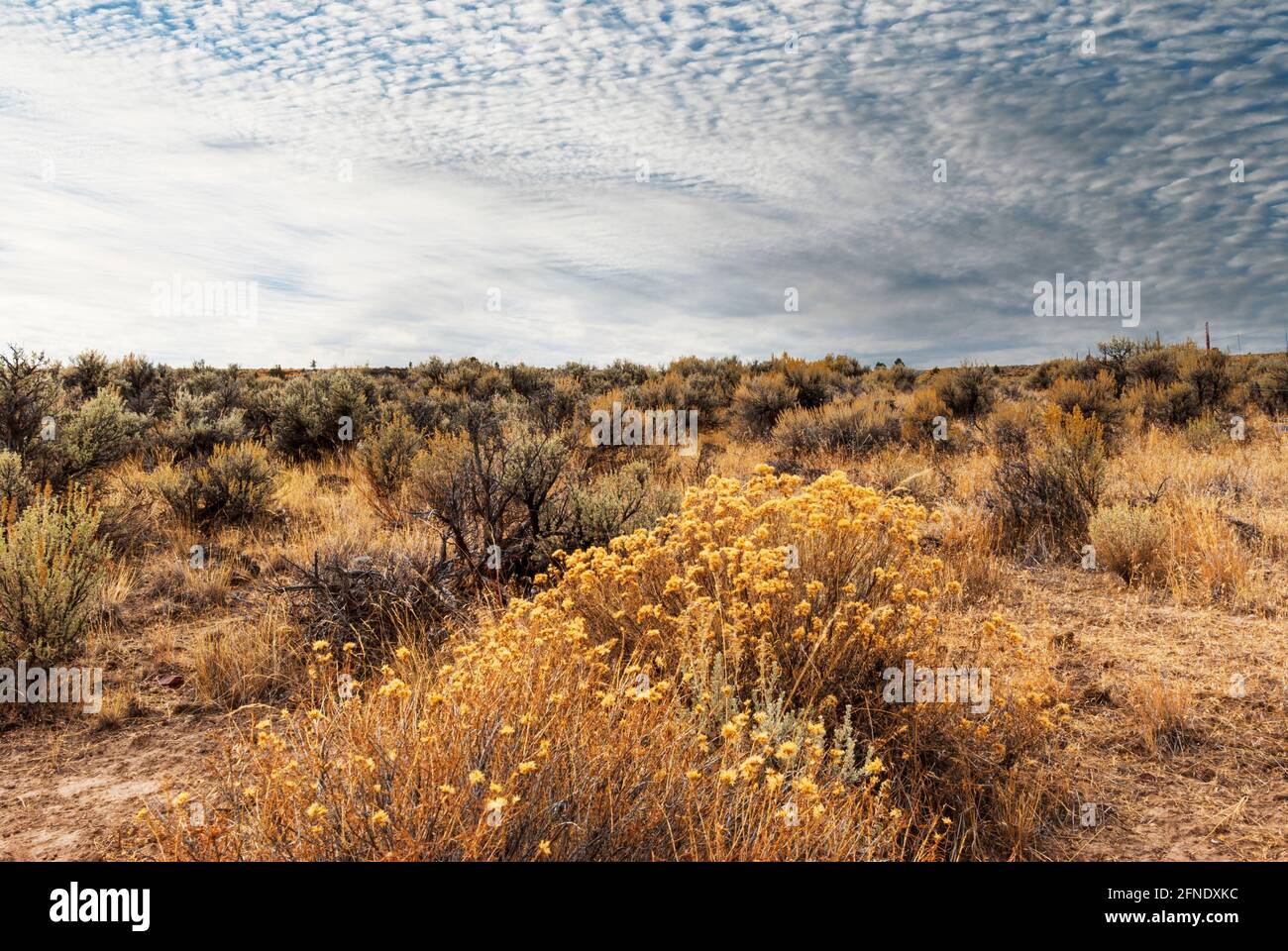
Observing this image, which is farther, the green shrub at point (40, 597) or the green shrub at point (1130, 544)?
the green shrub at point (1130, 544)

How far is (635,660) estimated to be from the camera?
3.67 meters

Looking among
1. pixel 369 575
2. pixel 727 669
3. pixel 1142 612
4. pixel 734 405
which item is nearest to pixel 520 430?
pixel 369 575

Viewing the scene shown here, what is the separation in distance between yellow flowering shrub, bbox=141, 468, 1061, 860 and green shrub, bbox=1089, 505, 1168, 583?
7.07 feet

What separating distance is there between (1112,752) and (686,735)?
2543 millimetres

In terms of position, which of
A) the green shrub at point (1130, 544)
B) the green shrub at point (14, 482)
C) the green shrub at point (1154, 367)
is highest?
the green shrub at point (1154, 367)

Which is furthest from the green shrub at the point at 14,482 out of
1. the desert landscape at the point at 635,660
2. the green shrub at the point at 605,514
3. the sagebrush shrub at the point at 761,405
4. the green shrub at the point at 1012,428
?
the green shrub at the point at 1012,428

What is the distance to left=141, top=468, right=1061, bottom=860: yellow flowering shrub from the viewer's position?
227 cm

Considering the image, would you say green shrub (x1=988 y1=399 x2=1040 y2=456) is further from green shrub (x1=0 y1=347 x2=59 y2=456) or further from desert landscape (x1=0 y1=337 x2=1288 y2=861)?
green shrub (x1=0 y1=347 x2=59 y2=456)

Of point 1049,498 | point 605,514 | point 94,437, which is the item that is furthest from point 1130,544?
point 94,437

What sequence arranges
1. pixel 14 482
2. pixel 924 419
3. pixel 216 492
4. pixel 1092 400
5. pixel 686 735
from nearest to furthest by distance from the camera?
1. pixel 686 735
2. pixel 14 482
3. pixel 216 492
4. pixel 924 419
5. pixel 1092 400

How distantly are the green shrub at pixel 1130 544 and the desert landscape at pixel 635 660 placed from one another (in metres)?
0.04

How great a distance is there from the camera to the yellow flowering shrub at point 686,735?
2.27 meters

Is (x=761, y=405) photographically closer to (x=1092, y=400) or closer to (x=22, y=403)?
(x=1092, y=400)

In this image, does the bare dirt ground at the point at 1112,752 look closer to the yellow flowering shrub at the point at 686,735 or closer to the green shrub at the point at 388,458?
the yellow flowering shrub at the point at 686,735
